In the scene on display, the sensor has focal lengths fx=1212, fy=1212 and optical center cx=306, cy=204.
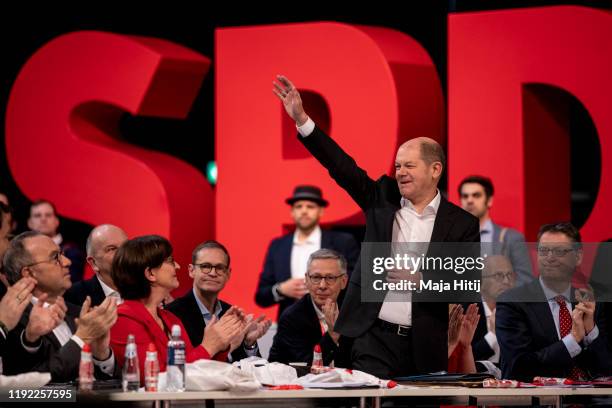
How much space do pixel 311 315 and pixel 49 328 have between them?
205 centimetres

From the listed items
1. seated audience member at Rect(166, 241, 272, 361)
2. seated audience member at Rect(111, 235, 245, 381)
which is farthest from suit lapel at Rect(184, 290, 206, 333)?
seated audience member at Rect(111, 235, 245, 381)

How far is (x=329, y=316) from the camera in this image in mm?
5969

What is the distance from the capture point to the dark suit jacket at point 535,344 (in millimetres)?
5652

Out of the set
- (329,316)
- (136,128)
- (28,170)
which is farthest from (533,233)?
(136,128)

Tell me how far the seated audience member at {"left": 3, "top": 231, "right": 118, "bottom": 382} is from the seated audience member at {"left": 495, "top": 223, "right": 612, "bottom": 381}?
1.97m

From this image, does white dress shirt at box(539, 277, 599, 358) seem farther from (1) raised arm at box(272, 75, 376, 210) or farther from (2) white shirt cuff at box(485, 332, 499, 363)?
(1) raised arm at box(272, 75, 376, 210)

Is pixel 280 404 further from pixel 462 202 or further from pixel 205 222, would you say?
pixel 205 222

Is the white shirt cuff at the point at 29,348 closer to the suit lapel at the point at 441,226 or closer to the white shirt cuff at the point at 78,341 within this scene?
the white shirt cuff at the point at 78,341

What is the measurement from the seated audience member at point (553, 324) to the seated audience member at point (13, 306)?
232 cm

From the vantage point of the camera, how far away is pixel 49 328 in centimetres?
471

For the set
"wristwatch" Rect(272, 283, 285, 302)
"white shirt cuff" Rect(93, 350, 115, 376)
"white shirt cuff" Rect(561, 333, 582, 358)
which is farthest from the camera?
"wristwatch" Rect(272, 283, 285, 302)

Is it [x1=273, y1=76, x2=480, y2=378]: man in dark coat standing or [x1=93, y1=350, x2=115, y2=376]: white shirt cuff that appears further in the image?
[x1=273, y1=76, x2=480, y2=378]: man in dark coat standing

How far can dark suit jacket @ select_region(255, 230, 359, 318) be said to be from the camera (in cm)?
784

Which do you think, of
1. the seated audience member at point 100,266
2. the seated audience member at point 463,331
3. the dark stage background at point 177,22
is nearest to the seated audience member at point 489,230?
the seated audience member at point 463,331
